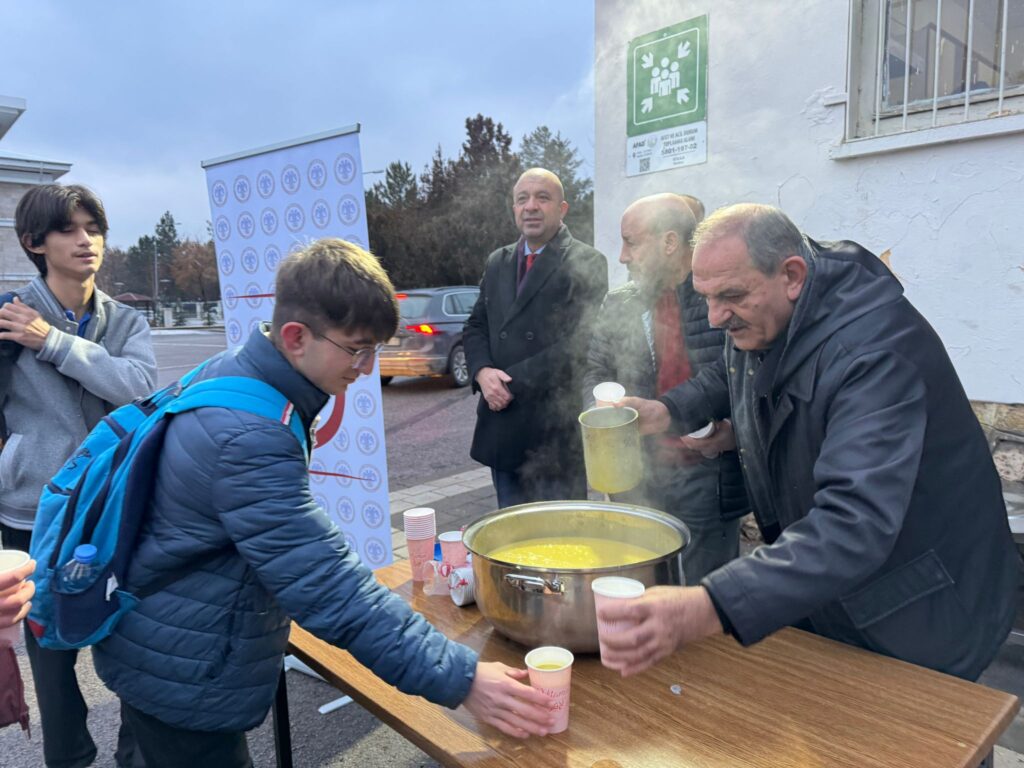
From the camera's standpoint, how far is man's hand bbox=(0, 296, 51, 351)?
2.23 m

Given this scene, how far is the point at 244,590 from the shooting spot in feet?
4.72

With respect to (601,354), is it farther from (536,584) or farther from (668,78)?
(668,78)

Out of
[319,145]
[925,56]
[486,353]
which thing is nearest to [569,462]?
[486,353]

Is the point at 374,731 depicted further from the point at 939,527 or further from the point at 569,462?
the point at 939,527

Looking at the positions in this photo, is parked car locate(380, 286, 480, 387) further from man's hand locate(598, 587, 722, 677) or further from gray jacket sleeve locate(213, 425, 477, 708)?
man's hand locate(598, 587, 722, 677)

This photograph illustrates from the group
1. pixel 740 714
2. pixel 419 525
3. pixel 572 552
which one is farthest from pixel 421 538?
pixel 740 714

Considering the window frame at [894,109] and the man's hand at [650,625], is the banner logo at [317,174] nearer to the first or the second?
the man's hand at [650,625]

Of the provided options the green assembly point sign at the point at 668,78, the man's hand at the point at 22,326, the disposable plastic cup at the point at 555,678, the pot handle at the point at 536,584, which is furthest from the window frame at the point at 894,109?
the man's hand at the point at 22,326

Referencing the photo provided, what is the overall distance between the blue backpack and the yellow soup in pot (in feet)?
2.40

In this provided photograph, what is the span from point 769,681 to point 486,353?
2.33m

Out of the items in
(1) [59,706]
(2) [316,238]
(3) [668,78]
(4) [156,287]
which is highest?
(4) [156,287]

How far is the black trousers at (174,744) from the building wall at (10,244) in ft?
26.7

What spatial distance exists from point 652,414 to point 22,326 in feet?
6.81

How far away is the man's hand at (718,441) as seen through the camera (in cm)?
227
